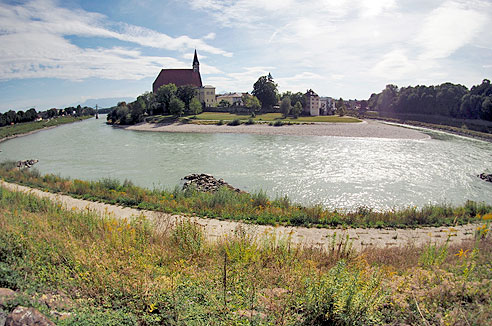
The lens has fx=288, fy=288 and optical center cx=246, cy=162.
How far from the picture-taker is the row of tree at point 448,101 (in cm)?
5641

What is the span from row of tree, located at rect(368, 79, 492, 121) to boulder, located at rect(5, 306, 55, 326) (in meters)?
66.8

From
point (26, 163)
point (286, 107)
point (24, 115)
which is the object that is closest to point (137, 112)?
point (24, 115)

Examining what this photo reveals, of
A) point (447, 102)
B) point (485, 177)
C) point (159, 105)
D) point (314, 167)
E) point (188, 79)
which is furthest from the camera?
point (188, 79)

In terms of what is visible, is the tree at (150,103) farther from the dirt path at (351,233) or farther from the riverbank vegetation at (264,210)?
the dirt path at (351,233)

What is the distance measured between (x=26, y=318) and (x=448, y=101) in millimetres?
81360

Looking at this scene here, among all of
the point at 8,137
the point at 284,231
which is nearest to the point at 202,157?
the point at 284,231

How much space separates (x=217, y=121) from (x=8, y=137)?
36787mm

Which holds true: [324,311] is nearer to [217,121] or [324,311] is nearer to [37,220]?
[37,220]

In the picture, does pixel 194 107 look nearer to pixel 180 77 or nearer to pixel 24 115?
pixel 180 77

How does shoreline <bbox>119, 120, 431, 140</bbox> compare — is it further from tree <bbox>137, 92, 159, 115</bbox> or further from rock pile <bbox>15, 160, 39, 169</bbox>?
rock pile <bbox>15, 160, 39, 169</bbox>

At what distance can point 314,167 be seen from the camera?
23938 millimetres

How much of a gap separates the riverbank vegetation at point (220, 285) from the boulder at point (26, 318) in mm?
212

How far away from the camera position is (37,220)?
22.2 ft

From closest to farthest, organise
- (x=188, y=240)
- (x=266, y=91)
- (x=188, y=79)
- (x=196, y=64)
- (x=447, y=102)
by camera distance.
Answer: (x=188, y=240) < (x=447, y=102) < (x=266, y=91) < (x=188, y=79) < (x=196, y=64)
